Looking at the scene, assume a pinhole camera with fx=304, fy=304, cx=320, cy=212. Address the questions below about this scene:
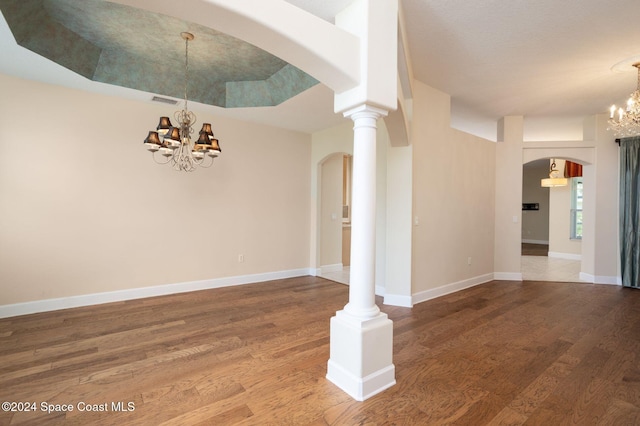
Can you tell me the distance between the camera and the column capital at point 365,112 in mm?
2236

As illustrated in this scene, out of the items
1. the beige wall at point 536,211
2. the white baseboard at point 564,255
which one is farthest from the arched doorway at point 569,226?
the beige wall at point 536,211

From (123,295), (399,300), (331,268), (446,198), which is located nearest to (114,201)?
(123,295)

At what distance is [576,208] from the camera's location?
860 centimetres

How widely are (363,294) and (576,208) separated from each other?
9.40 metres

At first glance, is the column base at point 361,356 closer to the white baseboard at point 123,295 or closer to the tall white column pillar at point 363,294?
the tall white column pillar at point 363,294

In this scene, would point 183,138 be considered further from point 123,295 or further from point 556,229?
point 556,229

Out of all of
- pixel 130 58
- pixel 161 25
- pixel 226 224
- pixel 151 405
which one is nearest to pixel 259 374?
pixel 151 405

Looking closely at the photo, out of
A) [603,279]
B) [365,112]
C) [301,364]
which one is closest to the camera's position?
[365,112]

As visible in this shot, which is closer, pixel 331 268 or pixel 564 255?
pixel 331 268

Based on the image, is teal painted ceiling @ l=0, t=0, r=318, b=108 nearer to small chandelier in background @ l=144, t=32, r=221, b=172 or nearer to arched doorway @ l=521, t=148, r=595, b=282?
small chandelier in background @ l=144, t=32, r=221, b=172

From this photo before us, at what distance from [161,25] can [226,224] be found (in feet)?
9.67

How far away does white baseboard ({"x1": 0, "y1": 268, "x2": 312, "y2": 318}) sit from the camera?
374cm

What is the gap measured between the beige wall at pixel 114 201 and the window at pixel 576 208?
835 centimetres

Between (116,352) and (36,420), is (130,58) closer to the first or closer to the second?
(116,352)
